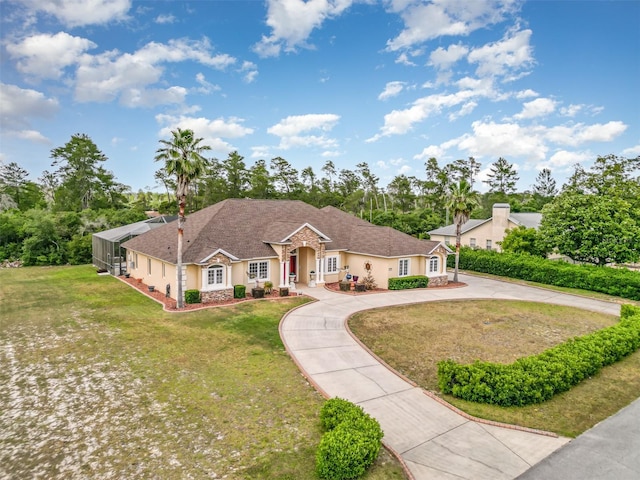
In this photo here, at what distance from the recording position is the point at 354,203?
234ft

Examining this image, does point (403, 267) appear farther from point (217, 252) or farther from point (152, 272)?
point (152, 272)

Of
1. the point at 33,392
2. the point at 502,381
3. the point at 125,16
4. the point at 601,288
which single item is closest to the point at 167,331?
the point at 33,392

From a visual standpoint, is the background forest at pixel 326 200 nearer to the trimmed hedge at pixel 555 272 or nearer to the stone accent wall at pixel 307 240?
the trimmed hedge at pixel 555 272

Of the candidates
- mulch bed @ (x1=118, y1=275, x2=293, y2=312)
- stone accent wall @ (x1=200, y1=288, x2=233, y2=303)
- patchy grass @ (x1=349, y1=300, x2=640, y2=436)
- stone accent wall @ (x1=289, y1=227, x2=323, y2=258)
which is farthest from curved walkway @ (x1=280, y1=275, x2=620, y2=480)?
stone accent wall @ (x1=289, y1=227, x2=323, y2=258)

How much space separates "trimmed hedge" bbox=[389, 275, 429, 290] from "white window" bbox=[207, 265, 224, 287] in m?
12.1

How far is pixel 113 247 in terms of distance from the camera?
29.7 meters

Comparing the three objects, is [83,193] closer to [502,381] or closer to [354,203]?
[354,203]

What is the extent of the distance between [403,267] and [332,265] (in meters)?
5.49

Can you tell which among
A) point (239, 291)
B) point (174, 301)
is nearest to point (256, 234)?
point (239, 291)

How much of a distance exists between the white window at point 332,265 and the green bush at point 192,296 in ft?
34.0

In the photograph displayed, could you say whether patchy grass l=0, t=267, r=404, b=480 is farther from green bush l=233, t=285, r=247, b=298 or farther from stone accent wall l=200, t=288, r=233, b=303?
green bush l=233, t=285, r=247, b=298

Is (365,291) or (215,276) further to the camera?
(365,291)

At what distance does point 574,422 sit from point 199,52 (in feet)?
91.2

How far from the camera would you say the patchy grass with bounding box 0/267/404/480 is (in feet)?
24.3
